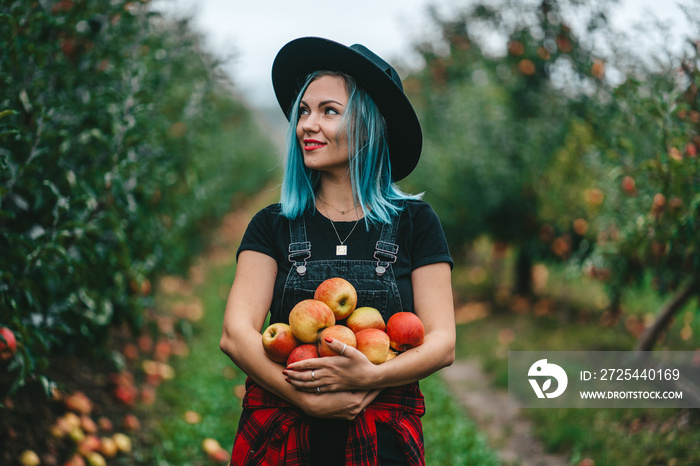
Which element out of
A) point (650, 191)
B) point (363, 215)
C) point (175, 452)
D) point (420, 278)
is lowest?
point (175, 452)

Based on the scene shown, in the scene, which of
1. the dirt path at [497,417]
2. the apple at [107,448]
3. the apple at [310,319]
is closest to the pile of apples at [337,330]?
the apple at [310,319]

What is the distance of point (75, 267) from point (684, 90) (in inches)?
147

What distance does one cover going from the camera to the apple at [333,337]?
1.62m

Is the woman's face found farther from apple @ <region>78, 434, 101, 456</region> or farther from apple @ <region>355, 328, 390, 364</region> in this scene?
apple @ <region>78, 434, 101, 456</region>

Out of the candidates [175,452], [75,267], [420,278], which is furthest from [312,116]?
[175,452]

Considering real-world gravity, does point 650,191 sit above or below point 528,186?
below

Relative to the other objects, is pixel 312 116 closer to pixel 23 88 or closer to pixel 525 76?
pixel 23 88

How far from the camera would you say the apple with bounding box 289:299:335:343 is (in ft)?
5.34

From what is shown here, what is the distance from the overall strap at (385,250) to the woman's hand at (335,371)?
333 mm

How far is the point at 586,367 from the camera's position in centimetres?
558

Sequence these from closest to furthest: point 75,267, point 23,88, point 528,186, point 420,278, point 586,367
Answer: point 420,278 < point 75,267 < point 23,88 < point 586,367 < point 528,186

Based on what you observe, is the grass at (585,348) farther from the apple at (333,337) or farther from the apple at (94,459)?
the apple at (94,459)

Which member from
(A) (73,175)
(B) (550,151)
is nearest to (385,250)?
(A) (73,175)

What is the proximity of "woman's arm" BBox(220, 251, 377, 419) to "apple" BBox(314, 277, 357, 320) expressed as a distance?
23cm
